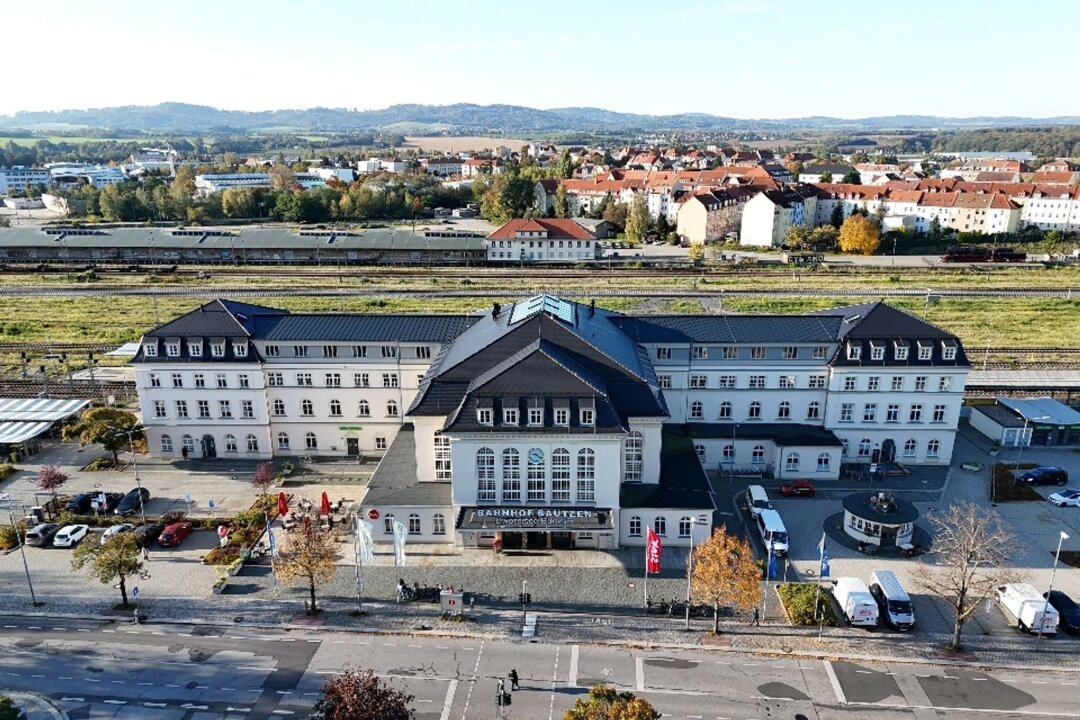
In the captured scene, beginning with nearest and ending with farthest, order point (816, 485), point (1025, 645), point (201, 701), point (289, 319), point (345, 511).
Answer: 1. point (201, 701)
2. point (1025, 645)
3. point (345, 511)
4. point (816, 485)
5. point (289, 319)

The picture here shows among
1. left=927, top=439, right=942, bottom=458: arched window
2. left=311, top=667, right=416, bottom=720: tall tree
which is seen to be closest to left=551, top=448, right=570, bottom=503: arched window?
left=311, top=667, right=416, bottom=720: tall tree

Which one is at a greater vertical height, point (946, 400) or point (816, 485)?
point (946, 400)

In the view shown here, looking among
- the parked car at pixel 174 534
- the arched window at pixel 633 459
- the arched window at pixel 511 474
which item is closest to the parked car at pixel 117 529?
the parked car at pixel 174 534

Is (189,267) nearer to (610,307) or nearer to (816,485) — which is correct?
(610,307)

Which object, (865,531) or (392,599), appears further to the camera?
(865,531)

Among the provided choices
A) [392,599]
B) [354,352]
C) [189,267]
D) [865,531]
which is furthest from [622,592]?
[189,267]

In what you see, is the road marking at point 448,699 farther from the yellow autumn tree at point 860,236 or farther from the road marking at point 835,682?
the yellow autumn tree at point 860,236
